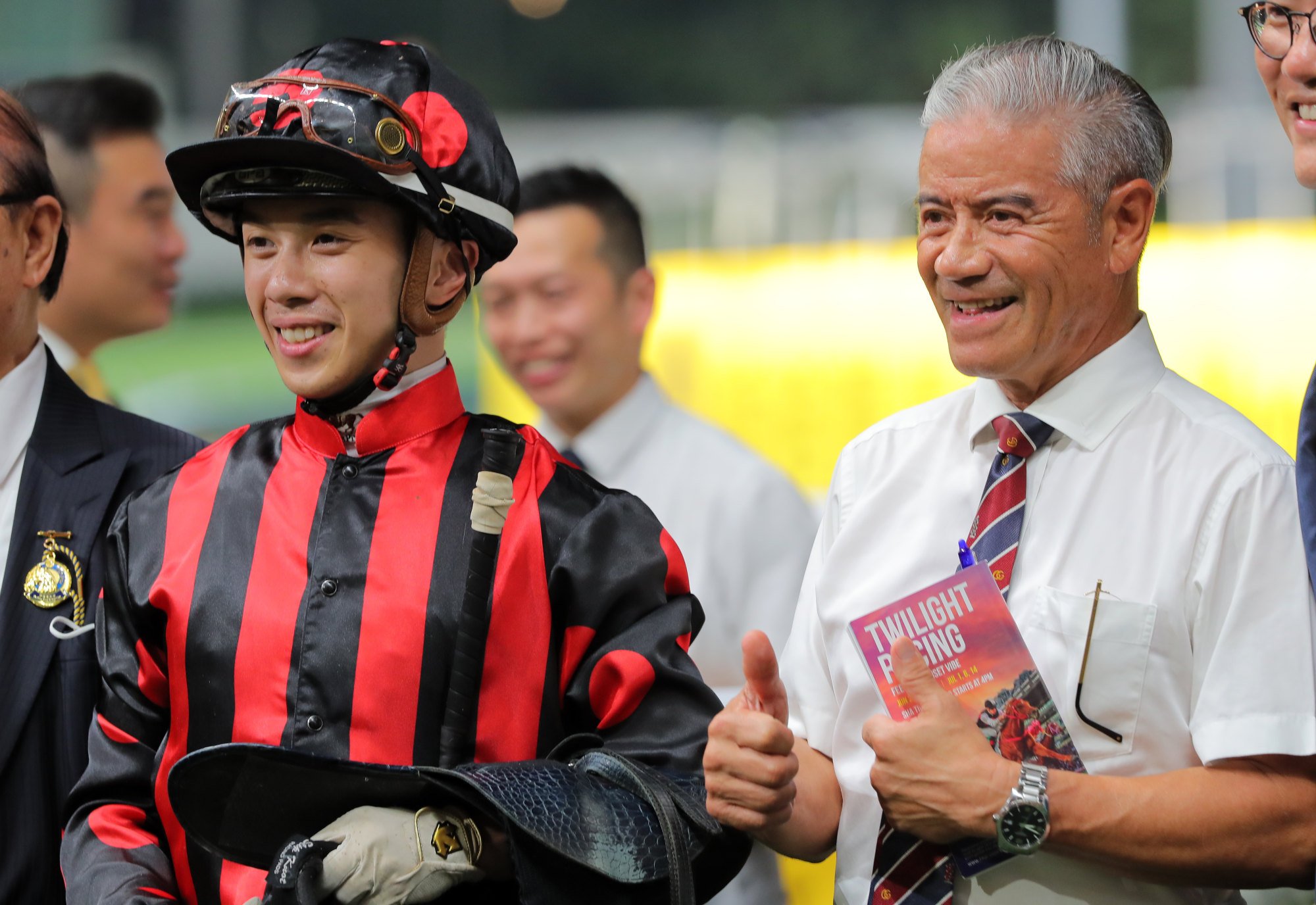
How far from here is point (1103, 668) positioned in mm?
2180

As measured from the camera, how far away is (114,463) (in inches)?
110

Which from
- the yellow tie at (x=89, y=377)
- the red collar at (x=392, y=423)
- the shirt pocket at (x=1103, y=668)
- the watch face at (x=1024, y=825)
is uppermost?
the yellow tie at (x=89, y=377)

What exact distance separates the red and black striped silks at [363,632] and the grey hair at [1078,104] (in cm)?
83

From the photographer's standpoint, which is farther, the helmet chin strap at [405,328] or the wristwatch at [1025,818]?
the helmet chin strap at [405,328]

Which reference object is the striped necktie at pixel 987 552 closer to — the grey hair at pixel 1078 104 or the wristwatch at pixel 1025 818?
the wristwatch at pixel 1025 818

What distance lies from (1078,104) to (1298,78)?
0.31m

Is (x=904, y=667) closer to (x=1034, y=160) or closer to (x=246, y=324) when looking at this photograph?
(x=1034, y=160)

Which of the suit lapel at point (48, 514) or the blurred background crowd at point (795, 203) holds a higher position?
the blurred background crowd at point (795, 203)

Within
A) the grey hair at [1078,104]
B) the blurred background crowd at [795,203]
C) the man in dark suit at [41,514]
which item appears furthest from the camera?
the blurred background crowd at [795,203]

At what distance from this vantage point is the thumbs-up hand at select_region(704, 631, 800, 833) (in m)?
2.15

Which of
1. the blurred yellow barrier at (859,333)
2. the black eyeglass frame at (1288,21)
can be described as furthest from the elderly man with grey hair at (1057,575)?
the blurred yellow barrier at (859,333)

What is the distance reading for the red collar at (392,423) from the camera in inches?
93.4

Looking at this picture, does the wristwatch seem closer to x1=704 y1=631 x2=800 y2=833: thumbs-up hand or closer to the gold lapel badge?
x1=704 y1=631 x2=800 y2=833: thumbs-up hand

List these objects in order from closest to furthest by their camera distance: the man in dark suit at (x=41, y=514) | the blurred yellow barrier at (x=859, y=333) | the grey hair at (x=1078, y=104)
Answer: the grey hair at (x=1078, y=104)
the man in dark suit at (x=41, y=514)
the blurred yellow barrier at (x=859, y=333)
